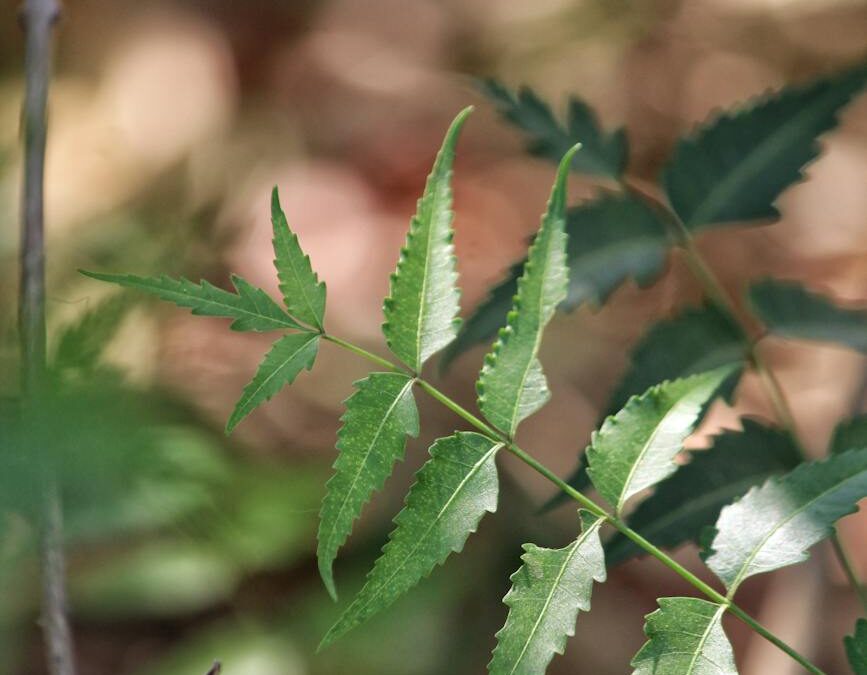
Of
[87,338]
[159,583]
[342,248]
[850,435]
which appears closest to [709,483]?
[850,435]

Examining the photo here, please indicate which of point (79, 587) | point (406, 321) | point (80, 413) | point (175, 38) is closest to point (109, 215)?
point (79, 587)

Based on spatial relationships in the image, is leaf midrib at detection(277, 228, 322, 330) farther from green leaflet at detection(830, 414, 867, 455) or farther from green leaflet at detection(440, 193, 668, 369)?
green leaflet at detection(830, 414, 867, 455)

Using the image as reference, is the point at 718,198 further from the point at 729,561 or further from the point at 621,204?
the point at 729,561

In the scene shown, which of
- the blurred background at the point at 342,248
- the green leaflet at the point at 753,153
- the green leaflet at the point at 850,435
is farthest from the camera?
the blurred background at the point at 342,248

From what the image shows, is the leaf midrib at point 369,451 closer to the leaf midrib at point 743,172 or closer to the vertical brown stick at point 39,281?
the vertical brown stick at point 39,281

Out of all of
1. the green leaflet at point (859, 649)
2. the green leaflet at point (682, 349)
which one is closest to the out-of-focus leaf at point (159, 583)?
the green leaflet at point (682, 349)
